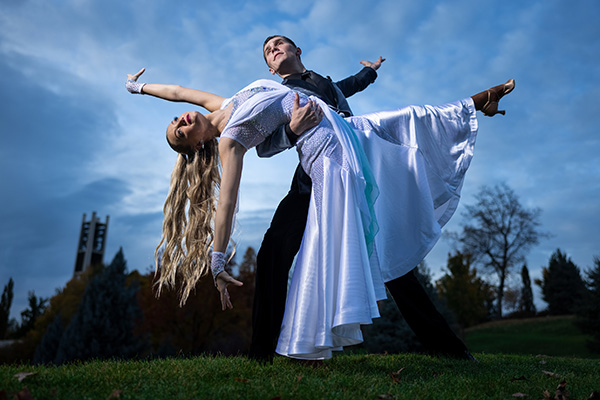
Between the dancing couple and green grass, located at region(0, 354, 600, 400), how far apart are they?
271 millimetres

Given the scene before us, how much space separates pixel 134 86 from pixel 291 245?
2627mm

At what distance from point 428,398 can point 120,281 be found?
81.3 ft

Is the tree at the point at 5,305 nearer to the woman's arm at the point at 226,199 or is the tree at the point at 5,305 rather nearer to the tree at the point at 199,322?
the tree at the point at 199,322

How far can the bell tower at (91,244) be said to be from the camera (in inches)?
3002

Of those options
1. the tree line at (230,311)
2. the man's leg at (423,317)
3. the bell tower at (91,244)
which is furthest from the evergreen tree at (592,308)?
the bell tower at (91,244)

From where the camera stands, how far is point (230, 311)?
28.0 meters

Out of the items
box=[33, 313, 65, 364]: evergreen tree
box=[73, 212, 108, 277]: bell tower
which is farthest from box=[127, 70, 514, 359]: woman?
box=[73, 212, 108, 277]: bell tower

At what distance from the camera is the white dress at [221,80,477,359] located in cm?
315

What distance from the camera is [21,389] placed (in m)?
2.43

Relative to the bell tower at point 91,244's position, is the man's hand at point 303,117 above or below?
below

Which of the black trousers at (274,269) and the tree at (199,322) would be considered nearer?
the black trousers at (274,269)

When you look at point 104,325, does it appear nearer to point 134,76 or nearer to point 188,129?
point 134,76

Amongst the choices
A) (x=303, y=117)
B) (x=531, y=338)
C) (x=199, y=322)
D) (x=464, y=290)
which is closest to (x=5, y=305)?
(x=199, y=322)

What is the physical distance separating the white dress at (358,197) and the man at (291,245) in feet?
0.51
